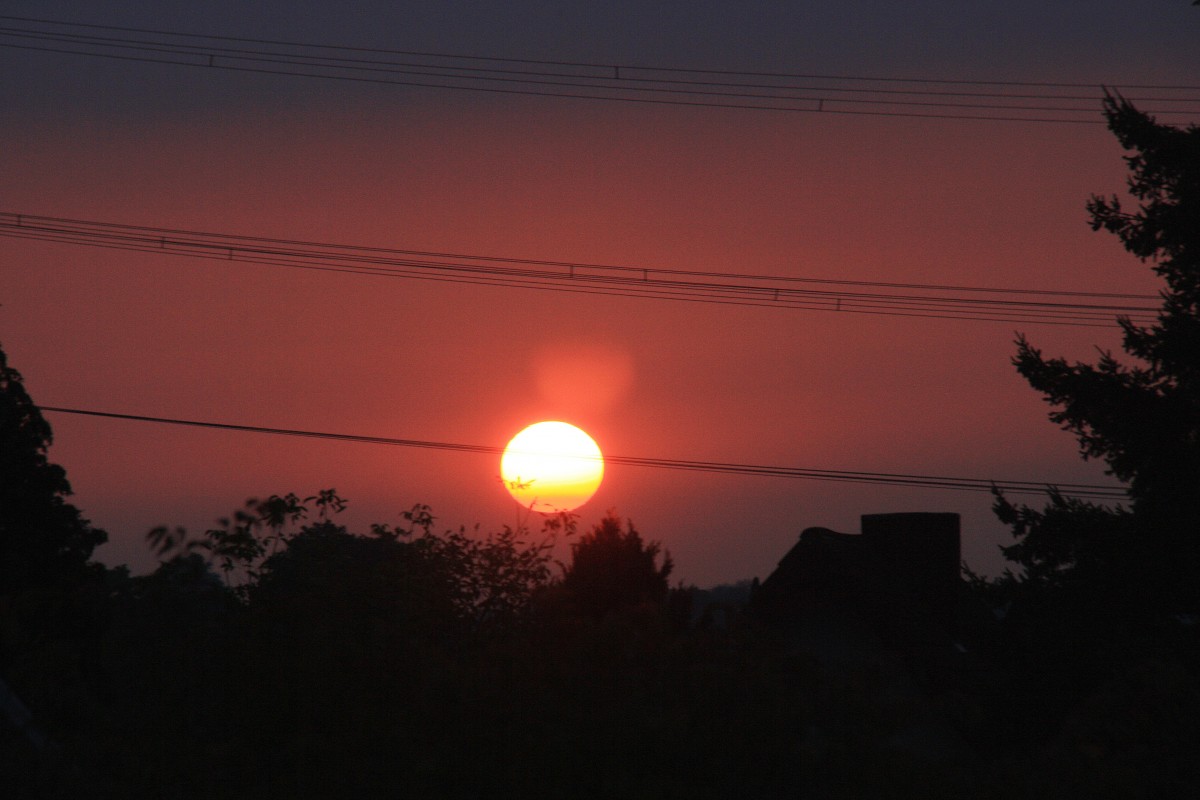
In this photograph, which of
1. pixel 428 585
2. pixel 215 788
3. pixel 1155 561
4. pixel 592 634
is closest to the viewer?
pixel 592 634

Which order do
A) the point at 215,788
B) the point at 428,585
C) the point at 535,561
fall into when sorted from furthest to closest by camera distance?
the point at 535,561
the point at 428,585
the point at 215,788

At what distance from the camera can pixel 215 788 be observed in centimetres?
988

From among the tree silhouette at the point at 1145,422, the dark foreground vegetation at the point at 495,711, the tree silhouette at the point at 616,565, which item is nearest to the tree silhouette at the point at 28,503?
the dark foreground vegetation at the point at 495,711

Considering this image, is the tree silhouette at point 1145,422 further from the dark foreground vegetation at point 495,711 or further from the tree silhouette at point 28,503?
the tree silhouette at point 28,503

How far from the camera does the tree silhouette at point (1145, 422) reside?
25.6 metres

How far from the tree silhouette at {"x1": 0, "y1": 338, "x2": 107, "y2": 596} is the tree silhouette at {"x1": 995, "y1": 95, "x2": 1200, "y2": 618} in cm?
2265

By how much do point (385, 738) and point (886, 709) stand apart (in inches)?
147

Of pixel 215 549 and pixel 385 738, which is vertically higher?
pixel 215 549

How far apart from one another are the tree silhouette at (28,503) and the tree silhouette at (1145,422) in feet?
74.3

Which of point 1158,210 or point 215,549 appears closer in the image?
point 215,549

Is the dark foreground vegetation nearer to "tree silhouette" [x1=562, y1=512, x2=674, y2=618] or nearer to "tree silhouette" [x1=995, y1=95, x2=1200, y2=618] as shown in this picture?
"tree silhouette" [x1=995, y1=95, x2=1200, y2=618]

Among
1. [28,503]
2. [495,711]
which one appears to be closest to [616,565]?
[28,503]

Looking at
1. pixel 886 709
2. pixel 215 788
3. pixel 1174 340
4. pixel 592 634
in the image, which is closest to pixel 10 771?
pixel 215 788

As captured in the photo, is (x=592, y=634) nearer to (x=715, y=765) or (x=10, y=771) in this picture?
(x=715, y=765)
